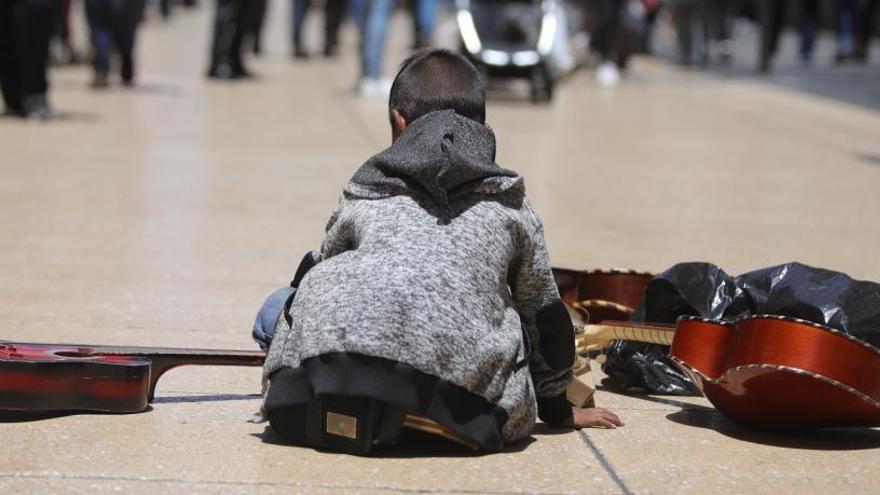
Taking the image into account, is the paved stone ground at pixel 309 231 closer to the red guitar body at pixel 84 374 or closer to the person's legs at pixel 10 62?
the red guitar body at pixel 84 374

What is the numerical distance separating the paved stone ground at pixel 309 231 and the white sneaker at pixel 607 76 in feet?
2.02

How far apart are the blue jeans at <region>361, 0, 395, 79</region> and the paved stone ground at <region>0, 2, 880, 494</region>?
1.53 feet

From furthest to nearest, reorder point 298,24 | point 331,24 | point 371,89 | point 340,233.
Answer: point 331,24 < point 298,24 < point 371,89 < point 340,233

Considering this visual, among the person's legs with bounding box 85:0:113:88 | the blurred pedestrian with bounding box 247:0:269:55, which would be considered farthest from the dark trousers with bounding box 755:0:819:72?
the person's legs with bounding box 85:0:113:88

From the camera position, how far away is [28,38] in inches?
440

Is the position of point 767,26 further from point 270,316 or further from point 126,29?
point 270,316

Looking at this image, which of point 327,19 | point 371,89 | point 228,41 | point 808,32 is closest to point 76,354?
point 371,89

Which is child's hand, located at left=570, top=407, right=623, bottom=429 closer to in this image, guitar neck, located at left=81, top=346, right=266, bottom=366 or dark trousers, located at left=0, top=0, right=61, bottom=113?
guitar neck, located at left=81, top=346, right=266, bottom=366

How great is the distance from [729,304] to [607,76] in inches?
542

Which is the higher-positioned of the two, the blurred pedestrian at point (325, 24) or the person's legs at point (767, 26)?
the person's legs at point (767, 26)

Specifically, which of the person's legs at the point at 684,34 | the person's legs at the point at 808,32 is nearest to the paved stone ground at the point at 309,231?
the person's legs at the point at 684,34

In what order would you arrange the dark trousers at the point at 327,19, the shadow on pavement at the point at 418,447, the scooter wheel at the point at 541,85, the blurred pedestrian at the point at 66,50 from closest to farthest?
the shadow on pavement at the point at 418,447 < the scooter wheel at the point at 541,85 < the blurred pedestrian at the point at 66,50 < the dark trousers at the point at 327,19

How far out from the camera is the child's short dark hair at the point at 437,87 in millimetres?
3900

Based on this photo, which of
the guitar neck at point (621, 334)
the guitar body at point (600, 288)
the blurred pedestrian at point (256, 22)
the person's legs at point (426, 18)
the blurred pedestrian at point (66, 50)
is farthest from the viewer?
the person's legs at point (426, 18)
